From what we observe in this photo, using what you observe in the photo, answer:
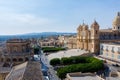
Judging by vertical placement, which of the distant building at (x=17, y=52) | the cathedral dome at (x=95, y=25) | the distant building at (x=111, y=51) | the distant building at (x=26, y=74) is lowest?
the distant building at (x=111, y=51)

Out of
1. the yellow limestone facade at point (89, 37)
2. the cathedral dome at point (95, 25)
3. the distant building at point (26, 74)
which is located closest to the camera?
the distant building at point (26, 74)

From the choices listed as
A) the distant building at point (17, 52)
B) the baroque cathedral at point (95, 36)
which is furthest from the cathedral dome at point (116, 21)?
the distant building at point (17, 52)

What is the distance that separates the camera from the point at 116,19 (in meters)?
76.8

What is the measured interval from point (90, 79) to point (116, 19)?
50.9 meters

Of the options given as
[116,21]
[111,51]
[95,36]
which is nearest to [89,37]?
[95,36]

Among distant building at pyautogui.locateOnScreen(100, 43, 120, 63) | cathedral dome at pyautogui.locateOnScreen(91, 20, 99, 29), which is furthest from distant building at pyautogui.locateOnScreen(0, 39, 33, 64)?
cathedral dome at pyautogui.locateOnScreen(91, 20, 99, 29)

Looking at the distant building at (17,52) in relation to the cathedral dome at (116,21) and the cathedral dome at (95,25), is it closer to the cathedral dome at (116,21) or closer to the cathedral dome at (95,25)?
the cathedral dome at (95,25)

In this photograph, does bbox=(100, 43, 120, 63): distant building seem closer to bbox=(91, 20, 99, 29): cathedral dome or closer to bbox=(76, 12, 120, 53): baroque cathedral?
bbox=(76, 12, 120, 53): baroque cathedral

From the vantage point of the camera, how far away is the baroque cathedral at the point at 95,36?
2670 inches

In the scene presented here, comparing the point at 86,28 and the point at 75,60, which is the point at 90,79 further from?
the point at 86,28

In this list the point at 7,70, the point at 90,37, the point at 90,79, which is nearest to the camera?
the point at 90,79

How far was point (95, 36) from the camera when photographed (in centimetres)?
6794

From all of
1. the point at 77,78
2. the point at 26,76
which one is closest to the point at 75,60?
the point at 77,78

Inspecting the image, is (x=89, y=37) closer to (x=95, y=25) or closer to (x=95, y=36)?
(x=95, y=36)
